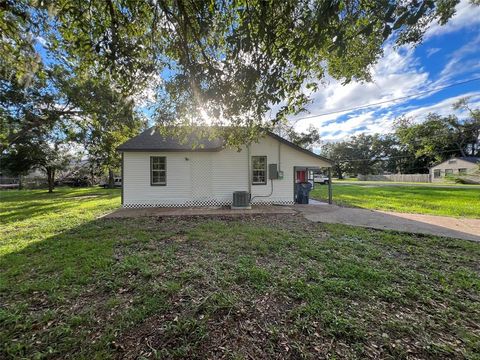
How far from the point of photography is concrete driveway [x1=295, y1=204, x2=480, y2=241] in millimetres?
5871

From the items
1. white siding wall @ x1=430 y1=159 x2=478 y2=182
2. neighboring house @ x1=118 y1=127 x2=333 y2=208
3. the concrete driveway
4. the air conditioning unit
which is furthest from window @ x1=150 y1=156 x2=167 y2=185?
white siding wall @ x1=430 y1=159 x2=478 y2=182

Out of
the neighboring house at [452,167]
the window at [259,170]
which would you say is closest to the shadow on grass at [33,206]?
the window at [259,170]

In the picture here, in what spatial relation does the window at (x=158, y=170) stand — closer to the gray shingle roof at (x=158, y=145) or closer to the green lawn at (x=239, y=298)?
the gray shingle roof at (x=158, y=145)

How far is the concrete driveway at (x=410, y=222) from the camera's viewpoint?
587 centimetres

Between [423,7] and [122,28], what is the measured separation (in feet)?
15.3

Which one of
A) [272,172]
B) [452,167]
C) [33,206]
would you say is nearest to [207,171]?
[272,172]

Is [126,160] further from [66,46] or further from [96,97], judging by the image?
[66,46]

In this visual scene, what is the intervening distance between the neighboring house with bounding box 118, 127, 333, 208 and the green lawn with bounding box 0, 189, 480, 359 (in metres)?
5.20

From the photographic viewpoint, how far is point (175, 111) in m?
5.20

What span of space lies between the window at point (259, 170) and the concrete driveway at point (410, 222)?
2732 millimetres

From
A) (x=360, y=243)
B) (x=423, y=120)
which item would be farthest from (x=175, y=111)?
(x=423, y=120)

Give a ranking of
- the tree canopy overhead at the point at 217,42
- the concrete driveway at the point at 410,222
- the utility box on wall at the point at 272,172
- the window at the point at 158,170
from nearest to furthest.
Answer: the tree canopy overhead at the point at 217,42, the concrete driveway at the point at 410,222, the window at the point at 158,170, the utility box on wall at the point at 272,172

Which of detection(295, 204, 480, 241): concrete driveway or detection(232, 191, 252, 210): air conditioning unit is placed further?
detection(232, 191, 252, 210): air conditioning unit

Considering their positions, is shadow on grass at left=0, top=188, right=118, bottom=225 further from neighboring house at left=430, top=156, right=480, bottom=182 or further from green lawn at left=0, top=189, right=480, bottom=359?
neighboring house at left=430, top=156, right=480, bottom=182
